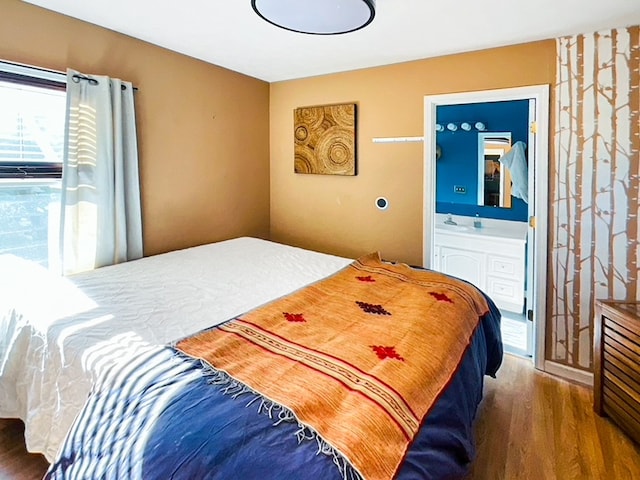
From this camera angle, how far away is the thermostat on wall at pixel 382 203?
3.23 m

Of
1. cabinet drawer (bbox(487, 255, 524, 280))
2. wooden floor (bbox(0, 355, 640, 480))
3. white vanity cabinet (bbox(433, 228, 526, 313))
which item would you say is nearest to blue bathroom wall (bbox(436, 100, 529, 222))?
white vanity cabinet (bbox(433, 228, 526, 313))

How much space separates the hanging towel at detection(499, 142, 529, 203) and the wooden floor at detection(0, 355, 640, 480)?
1981 mm

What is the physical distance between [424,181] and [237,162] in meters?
1.69

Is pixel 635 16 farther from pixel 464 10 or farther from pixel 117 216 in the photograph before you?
pixel 117 216

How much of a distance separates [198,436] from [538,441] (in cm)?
185

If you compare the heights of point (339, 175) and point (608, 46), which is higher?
point (608, 46)

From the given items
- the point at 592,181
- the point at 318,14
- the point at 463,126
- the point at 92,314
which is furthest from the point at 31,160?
the point at 463,126

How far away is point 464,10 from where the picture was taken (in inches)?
81.1

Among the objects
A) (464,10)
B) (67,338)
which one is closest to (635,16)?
(464,10)

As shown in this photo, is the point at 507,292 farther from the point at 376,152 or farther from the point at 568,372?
the point at 376,152

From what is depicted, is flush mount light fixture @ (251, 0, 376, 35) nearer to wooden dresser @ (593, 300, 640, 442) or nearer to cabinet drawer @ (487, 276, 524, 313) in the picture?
wooden dresser @ (593, 300, 640, 442)

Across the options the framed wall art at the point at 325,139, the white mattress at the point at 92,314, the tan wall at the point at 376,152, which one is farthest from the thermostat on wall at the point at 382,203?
the white mattress at the point at 92,314

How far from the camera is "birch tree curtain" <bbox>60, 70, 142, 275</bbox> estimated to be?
230 cm

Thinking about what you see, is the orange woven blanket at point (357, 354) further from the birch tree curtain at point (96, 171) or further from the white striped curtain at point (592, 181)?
the birch tree curtain at point (96, 171)
